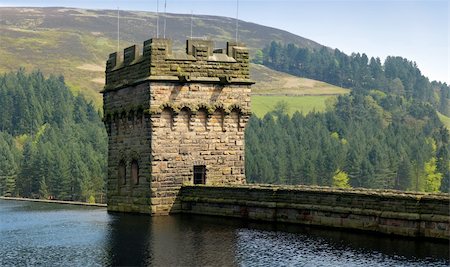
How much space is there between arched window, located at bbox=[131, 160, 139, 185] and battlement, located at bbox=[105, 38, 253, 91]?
4.54m

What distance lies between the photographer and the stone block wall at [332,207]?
3023 cm

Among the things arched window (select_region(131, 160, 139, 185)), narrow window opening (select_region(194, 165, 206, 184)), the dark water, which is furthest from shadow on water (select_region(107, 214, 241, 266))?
narrow window opening (select_region(194, 165, 206, 184))

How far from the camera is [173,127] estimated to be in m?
44.7

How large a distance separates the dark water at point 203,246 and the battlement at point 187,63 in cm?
825

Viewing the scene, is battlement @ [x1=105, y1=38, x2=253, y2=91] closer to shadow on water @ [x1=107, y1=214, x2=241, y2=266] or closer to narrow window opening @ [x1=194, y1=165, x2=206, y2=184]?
narrow window opening @ [x1=194, y1=165, x2=206, y2=184]

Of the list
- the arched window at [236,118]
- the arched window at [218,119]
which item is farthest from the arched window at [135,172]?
the arched window at [236,118]

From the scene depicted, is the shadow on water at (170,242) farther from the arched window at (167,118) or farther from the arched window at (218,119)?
the arched window at (218,119)

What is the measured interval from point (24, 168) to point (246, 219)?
12951cm

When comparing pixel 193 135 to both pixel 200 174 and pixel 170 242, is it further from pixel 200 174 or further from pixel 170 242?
pixel 170 242

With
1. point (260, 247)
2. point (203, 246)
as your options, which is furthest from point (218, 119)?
point (260, 247)

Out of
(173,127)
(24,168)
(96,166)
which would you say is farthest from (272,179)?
(173,127)

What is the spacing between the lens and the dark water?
27688 mm

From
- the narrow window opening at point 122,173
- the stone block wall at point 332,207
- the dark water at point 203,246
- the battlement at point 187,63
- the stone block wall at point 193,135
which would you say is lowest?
the dark water at point 203,246

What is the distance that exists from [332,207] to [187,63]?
14.0m
